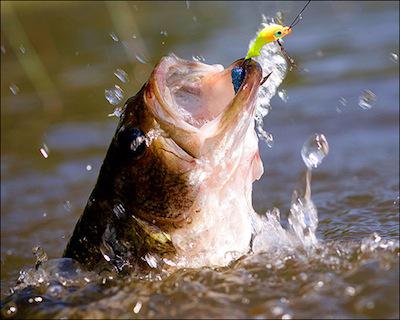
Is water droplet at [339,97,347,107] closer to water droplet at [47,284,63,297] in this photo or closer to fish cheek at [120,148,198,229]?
fish cheek at [120,148,198,229]

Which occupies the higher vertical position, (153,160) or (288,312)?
(153,160)

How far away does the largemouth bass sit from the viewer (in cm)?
296

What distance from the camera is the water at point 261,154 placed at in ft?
9.14

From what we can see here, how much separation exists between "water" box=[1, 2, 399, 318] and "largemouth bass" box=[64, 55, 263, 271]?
0.11m

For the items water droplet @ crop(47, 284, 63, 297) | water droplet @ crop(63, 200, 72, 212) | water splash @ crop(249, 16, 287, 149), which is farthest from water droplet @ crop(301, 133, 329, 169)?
water droplet @ crop(63, 200, 72, 212)

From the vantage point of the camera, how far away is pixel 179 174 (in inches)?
117

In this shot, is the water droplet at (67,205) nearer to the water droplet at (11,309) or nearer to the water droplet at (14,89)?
the water droplet at (11,309)

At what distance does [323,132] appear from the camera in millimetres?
6176

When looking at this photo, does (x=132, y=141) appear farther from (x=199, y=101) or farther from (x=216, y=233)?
(x=216, y=233)

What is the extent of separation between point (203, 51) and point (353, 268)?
5950 millimetres

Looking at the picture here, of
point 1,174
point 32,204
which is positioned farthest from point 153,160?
point 1,174

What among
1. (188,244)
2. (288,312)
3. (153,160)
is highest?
(153,160)

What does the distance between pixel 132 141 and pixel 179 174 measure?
201 millimetres

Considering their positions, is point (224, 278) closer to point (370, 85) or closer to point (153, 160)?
point (153, 160)
